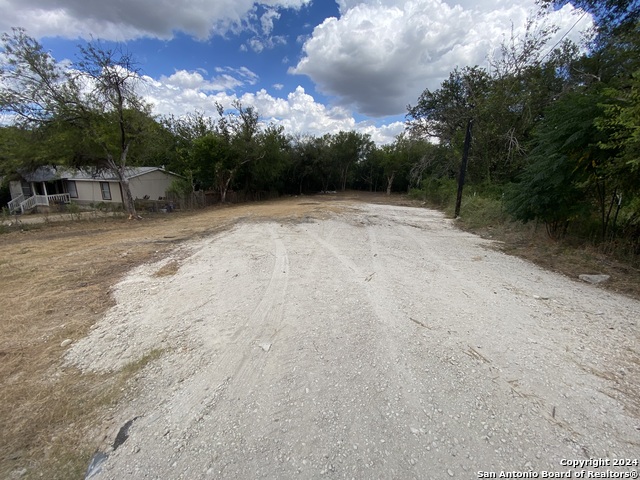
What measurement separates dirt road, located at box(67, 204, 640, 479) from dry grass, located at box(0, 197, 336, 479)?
0.18 m

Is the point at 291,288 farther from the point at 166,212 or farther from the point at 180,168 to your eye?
the point at 180,168

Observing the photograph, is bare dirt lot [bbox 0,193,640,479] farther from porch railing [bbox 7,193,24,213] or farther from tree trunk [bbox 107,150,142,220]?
porch railing [bbox 7,193,24,213]

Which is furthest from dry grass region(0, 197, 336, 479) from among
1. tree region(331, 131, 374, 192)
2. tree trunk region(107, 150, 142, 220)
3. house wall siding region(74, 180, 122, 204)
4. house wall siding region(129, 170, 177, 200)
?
tree region(331, 131, 374, 192)

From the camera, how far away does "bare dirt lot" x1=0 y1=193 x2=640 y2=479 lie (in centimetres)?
157


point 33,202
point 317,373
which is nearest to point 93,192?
point 33,202

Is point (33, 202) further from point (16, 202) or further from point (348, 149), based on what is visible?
point (348, 149)

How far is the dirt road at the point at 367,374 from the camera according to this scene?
1558mm

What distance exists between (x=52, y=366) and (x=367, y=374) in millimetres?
2860

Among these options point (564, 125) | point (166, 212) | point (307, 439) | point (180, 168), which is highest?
point (180, 168)

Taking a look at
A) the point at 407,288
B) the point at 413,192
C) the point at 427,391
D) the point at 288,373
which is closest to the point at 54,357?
the point at 288,373

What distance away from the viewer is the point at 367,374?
220 centimetres

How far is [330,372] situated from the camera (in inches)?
87.5

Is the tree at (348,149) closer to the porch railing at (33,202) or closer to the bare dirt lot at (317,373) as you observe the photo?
the porch railing at (33,202)

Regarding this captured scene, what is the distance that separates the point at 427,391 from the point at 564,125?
20.2 feet
